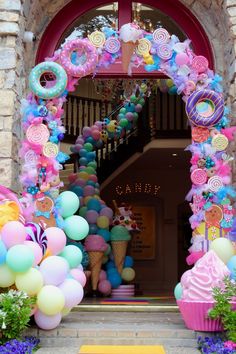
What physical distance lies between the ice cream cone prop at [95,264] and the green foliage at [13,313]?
12.4 ft

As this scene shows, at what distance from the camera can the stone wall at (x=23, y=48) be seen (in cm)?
622

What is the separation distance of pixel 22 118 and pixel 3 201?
124cm

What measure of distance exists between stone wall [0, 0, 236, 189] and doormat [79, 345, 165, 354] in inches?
84.3

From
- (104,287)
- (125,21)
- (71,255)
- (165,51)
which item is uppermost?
(125,21)

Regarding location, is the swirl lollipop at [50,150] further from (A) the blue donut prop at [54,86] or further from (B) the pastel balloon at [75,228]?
(B) the pastel balloon at [75,228]

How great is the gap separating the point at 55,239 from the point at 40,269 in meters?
0.37

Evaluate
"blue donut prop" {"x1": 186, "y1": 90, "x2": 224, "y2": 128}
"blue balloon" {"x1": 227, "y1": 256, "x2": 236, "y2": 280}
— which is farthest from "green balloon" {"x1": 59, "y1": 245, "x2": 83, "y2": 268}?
"blue donut prop" {"x1": 186, "y1": 90, "x2": 224, "y2": 128}

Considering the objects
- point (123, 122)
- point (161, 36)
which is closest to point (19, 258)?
point (161, 36)

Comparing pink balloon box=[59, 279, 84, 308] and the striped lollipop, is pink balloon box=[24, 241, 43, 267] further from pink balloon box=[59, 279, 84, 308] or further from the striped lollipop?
pink balloon box=[59, 279, 84, 308]

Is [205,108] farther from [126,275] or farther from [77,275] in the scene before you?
[126,275]

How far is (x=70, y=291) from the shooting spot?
17.1ft

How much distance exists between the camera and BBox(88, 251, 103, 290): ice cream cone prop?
340 inches

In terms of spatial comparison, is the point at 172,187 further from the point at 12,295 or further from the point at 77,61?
the point at 12,295

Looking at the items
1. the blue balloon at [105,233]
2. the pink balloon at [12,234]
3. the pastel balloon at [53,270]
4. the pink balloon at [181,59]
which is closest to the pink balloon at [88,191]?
the blue balloon at [105,233]
